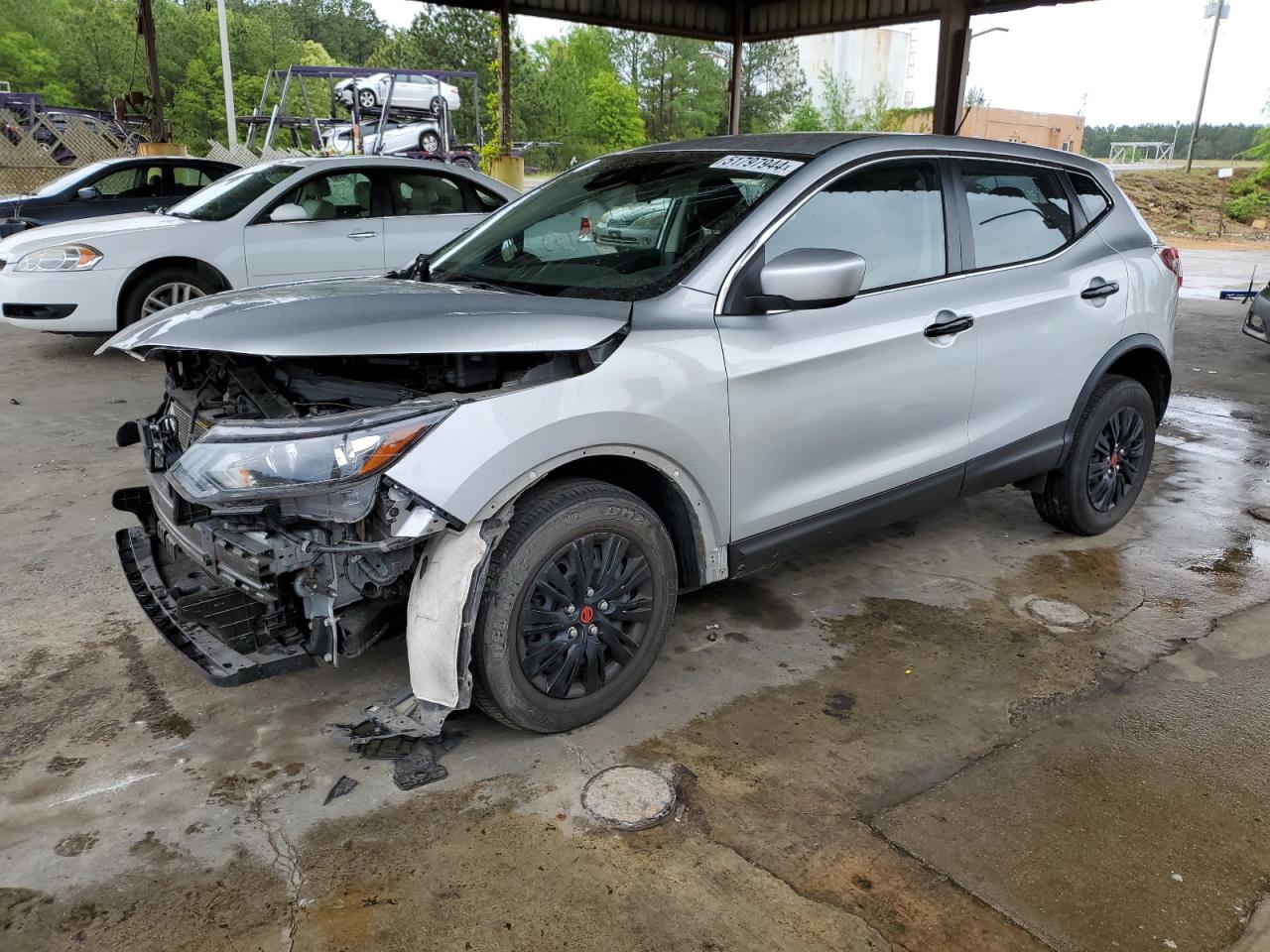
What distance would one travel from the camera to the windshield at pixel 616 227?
3207 millimetres

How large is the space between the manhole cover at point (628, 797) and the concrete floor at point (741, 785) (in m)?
0.05

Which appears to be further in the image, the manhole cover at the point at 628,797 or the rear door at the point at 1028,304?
the rear door at the point at 1028,304

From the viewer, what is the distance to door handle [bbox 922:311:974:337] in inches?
140

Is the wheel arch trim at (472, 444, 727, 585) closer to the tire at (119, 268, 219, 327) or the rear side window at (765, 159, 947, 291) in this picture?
the rear side window at (765, 159, 947, 291)

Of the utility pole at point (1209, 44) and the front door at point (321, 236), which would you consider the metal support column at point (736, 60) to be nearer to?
the front door at point (321, 236)

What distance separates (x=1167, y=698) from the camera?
10.7 feet

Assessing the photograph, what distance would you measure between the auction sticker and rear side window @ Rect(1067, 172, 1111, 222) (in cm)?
172

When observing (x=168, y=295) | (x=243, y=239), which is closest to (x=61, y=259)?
(x=168, y=295)

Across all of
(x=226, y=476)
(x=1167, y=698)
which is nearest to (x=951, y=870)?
(x=1167, y=698)

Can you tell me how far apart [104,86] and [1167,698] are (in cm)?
7437

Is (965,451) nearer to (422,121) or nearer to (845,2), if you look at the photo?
(845,2)

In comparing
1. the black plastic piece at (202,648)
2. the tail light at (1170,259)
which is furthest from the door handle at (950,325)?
the black plastic piece at (202,648)

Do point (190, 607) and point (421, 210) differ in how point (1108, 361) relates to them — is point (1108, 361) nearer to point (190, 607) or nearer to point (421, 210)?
point (190, 607)

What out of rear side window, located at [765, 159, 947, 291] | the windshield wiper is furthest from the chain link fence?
rear side window, located at [765, 159, 947, 291]
